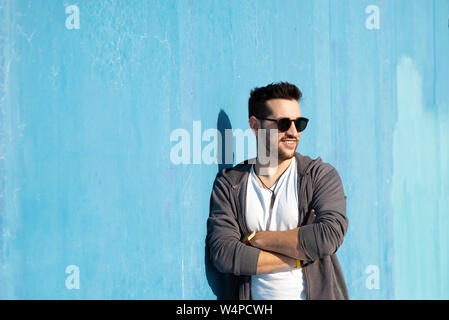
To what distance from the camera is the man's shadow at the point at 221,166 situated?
2898 mm

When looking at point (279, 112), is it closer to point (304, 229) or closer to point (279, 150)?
point (279, 150)

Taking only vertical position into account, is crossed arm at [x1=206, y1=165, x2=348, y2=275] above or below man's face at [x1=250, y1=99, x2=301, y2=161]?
below

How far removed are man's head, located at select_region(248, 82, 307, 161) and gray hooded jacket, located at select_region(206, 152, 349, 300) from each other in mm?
163

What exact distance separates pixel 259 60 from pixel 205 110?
49cm

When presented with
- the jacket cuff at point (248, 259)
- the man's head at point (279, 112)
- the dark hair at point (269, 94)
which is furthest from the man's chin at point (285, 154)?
the jacket cuff at point (248, 259)

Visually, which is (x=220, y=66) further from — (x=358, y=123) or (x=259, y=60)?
(x=358, y=123)

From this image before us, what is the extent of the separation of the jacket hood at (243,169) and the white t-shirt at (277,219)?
0.17 feet

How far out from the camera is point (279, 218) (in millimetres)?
2686

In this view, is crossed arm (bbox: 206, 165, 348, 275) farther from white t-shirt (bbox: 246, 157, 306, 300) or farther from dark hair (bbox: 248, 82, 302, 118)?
dark hair (bbox: 248, 82, 302, 118)

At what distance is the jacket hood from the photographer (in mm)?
2779

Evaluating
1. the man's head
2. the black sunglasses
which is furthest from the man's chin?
the black sunglasses

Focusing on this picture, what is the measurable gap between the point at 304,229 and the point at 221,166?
27.5 inches

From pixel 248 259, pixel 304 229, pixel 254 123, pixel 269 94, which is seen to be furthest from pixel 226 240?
pixel 269 94

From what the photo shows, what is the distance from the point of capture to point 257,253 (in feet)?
8.47
